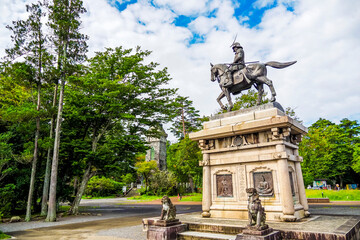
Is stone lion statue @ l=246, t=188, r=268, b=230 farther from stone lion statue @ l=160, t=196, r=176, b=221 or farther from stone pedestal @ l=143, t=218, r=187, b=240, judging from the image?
stone lion statue @ l=160, t=196, r=176, b=221

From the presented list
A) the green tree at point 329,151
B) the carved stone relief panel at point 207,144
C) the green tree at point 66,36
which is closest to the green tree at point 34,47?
the green tree at point 66,36

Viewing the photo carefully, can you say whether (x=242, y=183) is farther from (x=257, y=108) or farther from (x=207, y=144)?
(x=257, y=108)

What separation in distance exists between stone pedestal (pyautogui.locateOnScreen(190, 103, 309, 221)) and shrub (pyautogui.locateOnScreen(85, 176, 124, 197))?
37.6m

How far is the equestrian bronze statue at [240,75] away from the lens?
31.0ft

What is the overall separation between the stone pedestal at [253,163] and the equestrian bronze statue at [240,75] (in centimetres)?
107

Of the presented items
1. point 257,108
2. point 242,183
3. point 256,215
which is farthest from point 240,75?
point 256,215

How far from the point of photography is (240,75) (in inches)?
387

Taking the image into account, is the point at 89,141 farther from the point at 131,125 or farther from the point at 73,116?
the point at 131,125

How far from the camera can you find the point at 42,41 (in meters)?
16.5

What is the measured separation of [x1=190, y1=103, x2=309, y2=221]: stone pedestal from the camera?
7785 mm

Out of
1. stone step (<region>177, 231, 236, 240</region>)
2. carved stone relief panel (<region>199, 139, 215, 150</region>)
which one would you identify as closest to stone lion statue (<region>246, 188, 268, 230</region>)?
stone step (<region>177, 231, 236, 240</region>)

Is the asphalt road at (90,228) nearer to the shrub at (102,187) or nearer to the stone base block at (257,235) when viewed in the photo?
the stone base block at (257,235)

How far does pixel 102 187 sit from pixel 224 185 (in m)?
39.5

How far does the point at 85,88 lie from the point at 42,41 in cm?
418
